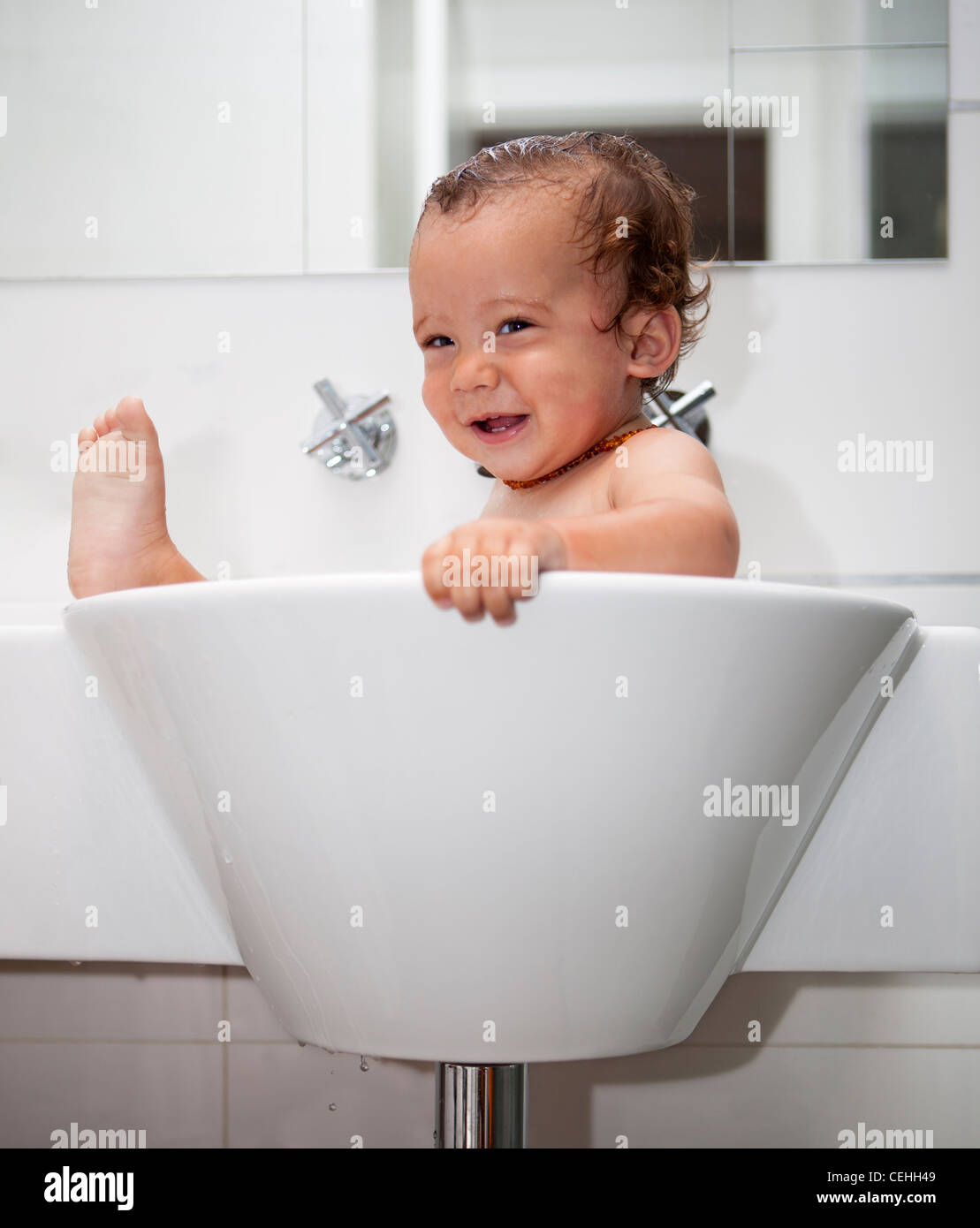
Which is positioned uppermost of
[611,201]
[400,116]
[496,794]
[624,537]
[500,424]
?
[400,116]

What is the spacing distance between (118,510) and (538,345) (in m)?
0.38

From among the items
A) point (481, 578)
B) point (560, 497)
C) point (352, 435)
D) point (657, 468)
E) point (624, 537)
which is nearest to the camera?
point (481, 578)

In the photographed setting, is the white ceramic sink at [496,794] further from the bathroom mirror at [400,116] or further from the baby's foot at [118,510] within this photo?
the bathroom mirror at [400,116]

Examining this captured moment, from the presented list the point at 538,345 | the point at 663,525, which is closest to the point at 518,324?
the point at 538,345

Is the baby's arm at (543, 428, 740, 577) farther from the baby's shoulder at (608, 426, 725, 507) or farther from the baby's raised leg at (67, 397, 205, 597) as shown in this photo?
the baby's raised leg at (67, 397, 205, 597)

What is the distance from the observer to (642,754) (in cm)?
47

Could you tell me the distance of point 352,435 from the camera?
100 cm

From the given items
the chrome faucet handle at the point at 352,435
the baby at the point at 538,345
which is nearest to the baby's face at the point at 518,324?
the baby at the point at 538,345

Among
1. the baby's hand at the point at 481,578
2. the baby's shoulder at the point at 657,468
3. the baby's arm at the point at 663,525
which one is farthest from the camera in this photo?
the baby's shoulder at the point at 657,468

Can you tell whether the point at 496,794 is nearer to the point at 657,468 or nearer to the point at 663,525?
the point at 663,525

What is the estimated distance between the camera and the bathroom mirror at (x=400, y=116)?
3.46 feet

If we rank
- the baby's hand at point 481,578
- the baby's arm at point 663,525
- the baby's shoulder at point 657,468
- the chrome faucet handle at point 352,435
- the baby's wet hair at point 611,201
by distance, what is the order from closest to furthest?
1. the baby's hand at point 481,578
2. the baby's arm at point 663,525
3. the baby's shoulder at point 657,468
4. the baby's wet hair at point 611,201
5. the chrome faucet handle at point 352,435
